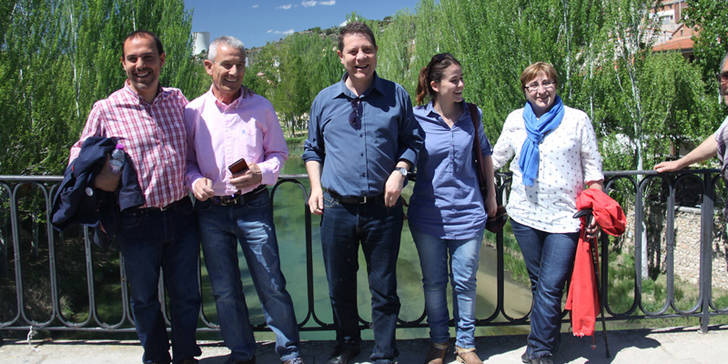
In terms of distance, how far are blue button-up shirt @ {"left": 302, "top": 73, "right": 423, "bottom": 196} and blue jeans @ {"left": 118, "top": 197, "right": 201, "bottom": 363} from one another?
0.81m

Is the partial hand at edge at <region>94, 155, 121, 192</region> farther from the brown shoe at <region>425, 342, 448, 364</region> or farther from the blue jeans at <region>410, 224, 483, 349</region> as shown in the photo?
the brown shoe at <region>425, 342, 448, 364</region>

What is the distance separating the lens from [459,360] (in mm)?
3004

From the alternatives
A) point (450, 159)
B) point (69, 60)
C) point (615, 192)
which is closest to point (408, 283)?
point (615, 192)

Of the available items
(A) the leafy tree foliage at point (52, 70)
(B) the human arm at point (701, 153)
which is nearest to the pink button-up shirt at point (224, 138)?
(B) the human arm at point (701, 153)

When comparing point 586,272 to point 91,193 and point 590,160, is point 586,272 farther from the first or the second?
point 91,193

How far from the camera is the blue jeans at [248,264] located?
2672mm

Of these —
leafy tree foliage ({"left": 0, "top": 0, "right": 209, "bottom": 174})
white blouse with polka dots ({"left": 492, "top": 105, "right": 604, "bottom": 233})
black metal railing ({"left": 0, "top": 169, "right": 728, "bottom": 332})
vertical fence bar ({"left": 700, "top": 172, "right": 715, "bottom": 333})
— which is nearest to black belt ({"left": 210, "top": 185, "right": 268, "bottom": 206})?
black metal railing ({"left": 0, "top": 169, "right": 728, "bottom": 332})

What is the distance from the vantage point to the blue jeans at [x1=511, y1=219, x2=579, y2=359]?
2.83 m

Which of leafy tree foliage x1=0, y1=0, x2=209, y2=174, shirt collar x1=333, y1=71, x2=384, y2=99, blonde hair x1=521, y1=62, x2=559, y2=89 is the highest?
leafy tree foliage x1=0, y1=0, x2=209, y2=174

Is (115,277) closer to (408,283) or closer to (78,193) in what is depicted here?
(408,283)

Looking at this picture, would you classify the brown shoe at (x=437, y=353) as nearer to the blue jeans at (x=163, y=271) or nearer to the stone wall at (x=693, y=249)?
the blue jeans at (x=163, y=271)

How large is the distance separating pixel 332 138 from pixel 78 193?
1259mm

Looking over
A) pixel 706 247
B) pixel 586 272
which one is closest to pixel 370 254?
pixel 586 272

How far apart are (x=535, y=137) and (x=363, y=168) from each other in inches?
39.6
